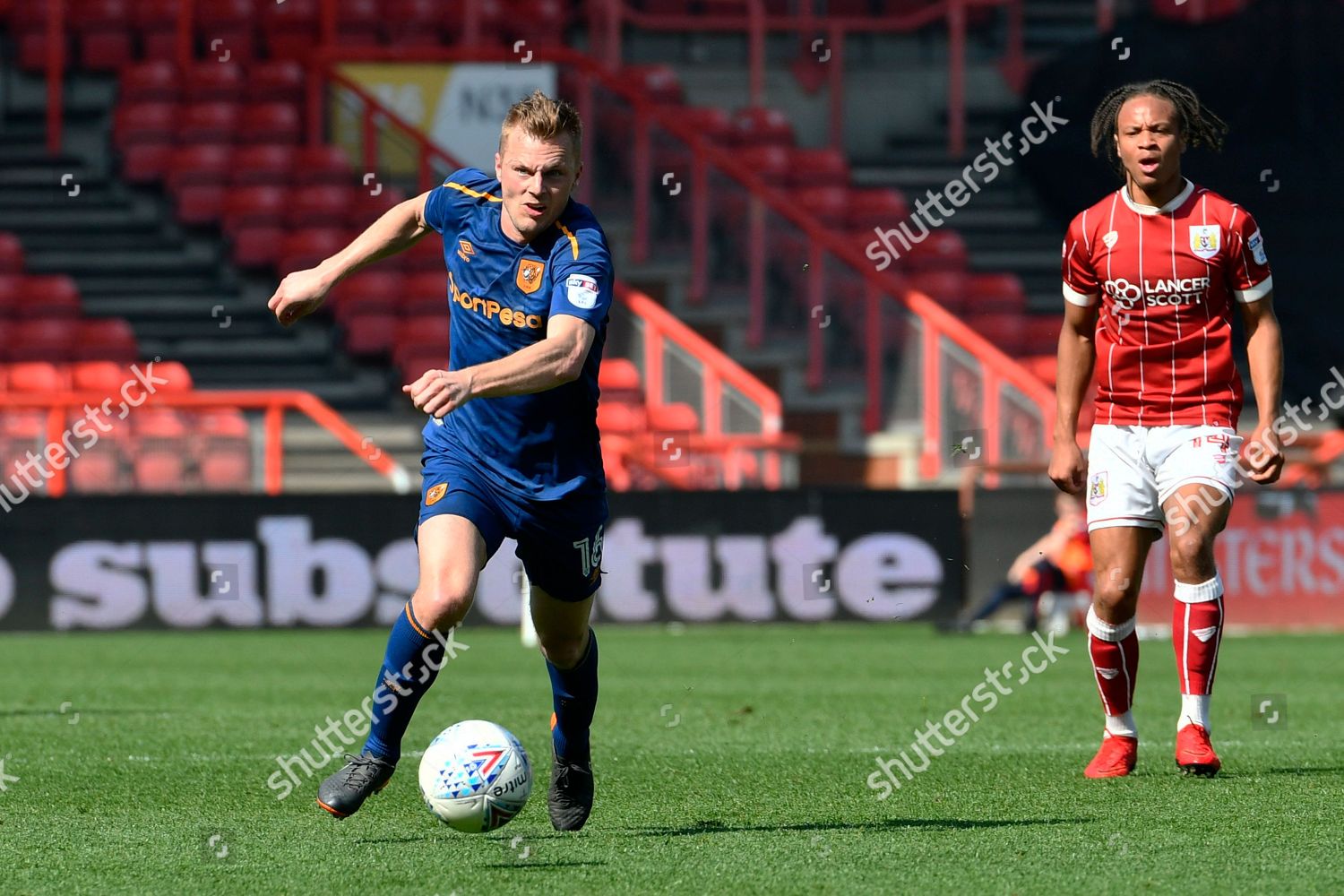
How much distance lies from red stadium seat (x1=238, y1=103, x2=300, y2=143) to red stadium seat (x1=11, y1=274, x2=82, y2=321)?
90.5 inches

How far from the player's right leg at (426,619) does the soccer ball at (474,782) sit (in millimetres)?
122

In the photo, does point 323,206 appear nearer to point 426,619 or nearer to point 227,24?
point 227,24

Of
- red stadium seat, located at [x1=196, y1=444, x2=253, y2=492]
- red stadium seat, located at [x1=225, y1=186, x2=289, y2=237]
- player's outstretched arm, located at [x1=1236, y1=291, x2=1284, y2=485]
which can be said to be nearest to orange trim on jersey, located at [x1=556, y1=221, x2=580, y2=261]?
player's outstretched arm, located at [x1=1236, y1=291, x2=1284, y2=485]

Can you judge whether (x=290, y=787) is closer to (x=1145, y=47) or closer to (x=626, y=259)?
(x=626, y=259)

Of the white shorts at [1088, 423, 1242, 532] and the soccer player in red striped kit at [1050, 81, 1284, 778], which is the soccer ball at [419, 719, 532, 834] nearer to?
the soccer player in red striped kit at [1050, 81, 1284, 778]

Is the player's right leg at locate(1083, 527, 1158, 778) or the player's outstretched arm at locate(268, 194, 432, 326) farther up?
the player's outstretched arm at locate(268, 194, 432, 326)

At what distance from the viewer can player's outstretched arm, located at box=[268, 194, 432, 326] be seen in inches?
196

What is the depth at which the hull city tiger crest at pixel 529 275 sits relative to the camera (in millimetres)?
4922

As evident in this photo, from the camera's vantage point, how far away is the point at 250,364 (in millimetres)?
18000

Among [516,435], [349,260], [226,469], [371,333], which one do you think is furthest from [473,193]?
[371,333]

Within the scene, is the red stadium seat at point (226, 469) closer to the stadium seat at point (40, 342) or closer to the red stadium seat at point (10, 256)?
the stadium seat at point (40, 342)

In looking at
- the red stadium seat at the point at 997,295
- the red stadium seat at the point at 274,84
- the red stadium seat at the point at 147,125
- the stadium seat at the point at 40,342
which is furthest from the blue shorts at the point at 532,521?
the red stadium seat at the point at 147,125

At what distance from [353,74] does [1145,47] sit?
7.64m

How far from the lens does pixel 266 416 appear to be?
46.8ft
